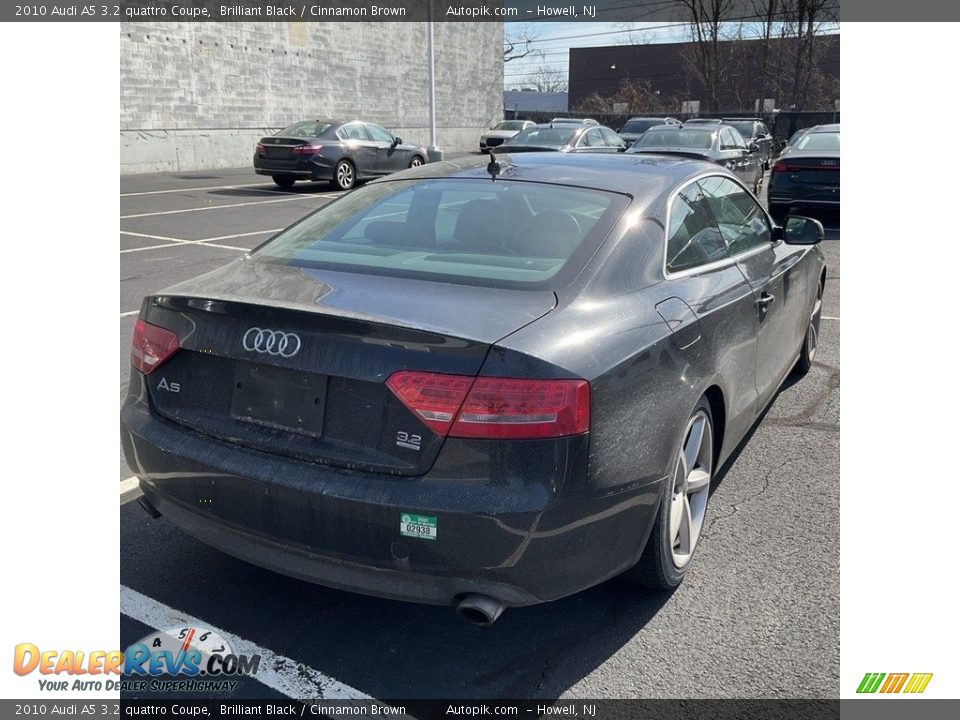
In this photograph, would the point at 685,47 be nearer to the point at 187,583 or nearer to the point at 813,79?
the point at 813,79

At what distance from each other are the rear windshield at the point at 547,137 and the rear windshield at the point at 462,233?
44.3ft

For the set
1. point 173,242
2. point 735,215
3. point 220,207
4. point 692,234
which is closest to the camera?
point 692,234

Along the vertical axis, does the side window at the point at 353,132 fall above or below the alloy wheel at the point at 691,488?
above

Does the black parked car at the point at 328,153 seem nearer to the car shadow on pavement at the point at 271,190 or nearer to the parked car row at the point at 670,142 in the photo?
the car shadow on pavement at the point at 271,190

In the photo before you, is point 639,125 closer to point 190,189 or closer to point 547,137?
point 547,137

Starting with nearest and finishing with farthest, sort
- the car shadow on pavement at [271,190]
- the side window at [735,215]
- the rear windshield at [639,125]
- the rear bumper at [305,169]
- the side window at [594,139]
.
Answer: the side window at [735,215]
the side window at [594,139]
the car shadow on pavement at [271,190]
the rear bumper at [305,169]
the rear windshield at [639,125]

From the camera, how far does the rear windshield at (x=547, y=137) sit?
16934 millimetres

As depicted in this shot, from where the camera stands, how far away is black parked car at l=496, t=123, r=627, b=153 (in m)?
16.7

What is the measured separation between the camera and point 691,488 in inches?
135

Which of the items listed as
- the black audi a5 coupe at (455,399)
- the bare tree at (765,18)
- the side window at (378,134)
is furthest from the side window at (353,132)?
the bare tree at (765,18)

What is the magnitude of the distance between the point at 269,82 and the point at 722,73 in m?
35.2

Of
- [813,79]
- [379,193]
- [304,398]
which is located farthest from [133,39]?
[813,79]
